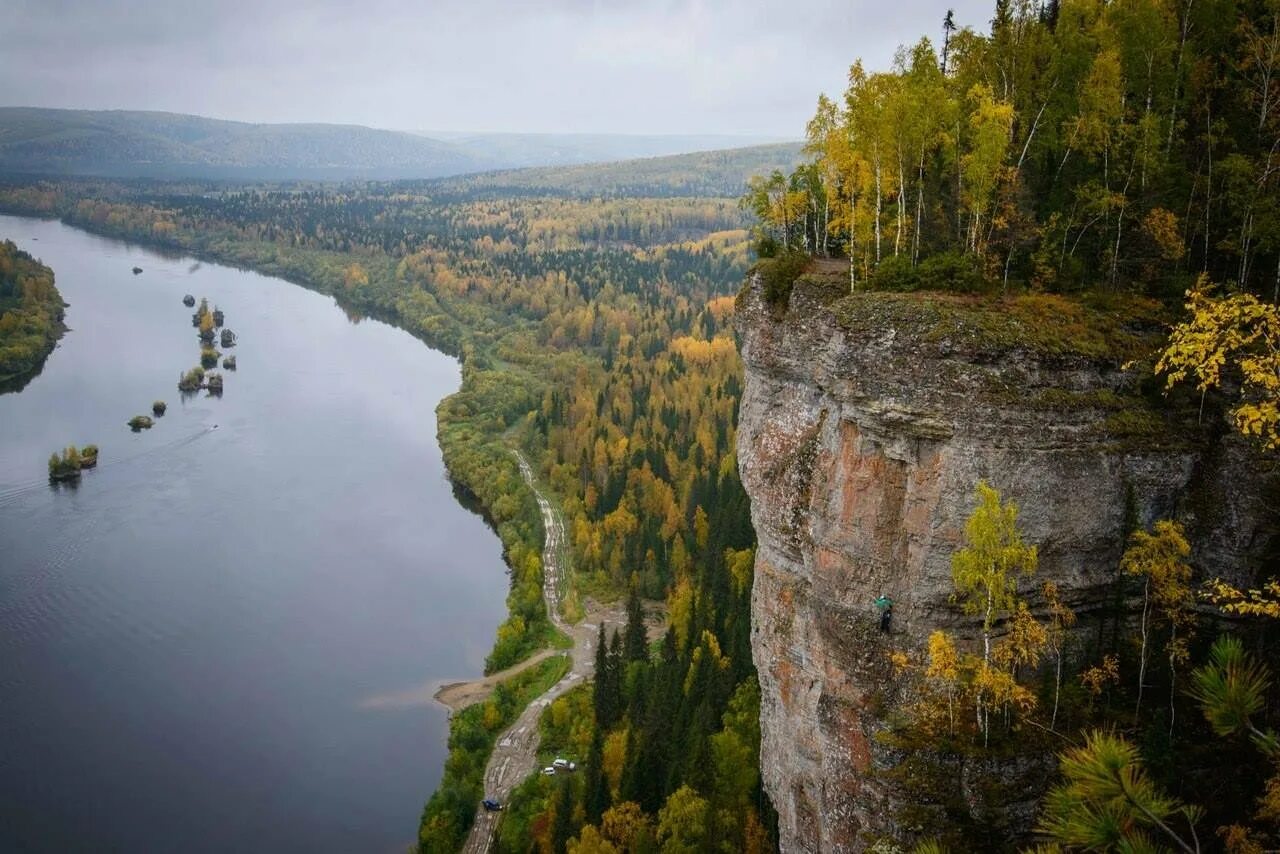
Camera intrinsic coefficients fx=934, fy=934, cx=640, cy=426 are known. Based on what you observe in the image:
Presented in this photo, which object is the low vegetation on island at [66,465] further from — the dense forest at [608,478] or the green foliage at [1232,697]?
the green foliage at [1232,697]

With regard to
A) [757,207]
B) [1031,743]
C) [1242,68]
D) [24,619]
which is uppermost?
[1242,68]

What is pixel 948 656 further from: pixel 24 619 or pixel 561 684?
pixel 24 619

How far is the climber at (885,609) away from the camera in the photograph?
620 inches

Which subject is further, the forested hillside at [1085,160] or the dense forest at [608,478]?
the dense forest at [608,478]

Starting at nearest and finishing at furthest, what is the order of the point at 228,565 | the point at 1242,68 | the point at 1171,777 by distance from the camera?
the point at 1171,777 < the point at 1242,68 < the point at 228,565

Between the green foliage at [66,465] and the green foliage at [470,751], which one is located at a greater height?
the green foliage at [66,465]

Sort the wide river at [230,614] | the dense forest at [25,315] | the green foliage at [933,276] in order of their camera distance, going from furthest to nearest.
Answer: the dense forest at [25,315]
the wide river at [230,614]
the green foliage at [933,276]

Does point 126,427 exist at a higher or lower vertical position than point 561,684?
higher

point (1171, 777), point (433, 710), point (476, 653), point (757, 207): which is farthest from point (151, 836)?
point (1171, 777)

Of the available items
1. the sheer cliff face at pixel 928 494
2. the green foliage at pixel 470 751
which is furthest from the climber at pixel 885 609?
the green foliage at pixel 470 751

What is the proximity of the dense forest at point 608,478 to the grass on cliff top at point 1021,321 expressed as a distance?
15.9m

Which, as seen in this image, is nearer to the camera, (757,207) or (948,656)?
(948,656)

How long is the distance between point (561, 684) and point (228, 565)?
21.6 metres

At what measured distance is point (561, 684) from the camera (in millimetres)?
38406
